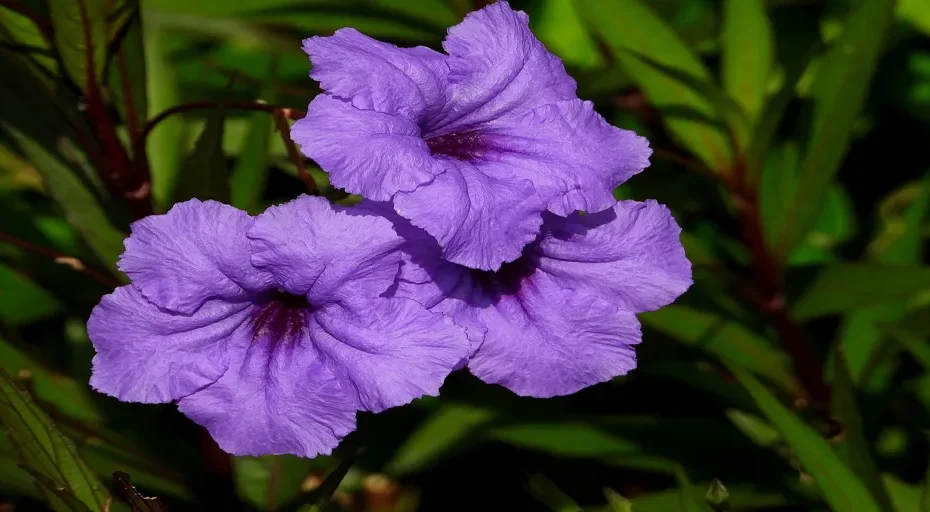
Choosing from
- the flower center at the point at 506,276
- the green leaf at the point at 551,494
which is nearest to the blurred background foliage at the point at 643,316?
the green leaf at the point at 551,494

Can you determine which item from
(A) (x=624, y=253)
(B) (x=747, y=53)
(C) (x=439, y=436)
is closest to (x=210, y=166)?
(A) (x=624, y=253)

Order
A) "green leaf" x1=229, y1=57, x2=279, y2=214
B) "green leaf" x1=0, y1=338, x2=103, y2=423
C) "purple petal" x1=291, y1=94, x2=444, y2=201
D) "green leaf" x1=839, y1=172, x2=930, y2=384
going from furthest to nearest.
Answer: "green leaf" x1=839, y1=172, x2=930, y2=384, "green leaf" x1=229, y1=57, x2=279, y2=214, "green leaf" x1=0, y1=338, x2=103, y2=423, "purple petal" x1=291, y1=94, x2=444, y2=201

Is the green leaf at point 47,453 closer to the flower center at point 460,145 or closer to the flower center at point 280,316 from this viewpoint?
the flower center at point 280,316

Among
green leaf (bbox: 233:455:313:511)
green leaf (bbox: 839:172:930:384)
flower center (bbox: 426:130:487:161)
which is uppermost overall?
flower center (bbox: 426:130:487:161)

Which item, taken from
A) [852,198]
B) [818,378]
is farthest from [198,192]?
[852,198]

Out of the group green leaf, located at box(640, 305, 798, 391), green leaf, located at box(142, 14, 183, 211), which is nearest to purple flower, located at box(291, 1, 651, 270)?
green leaf, located at box(640, 305, 798, 391)

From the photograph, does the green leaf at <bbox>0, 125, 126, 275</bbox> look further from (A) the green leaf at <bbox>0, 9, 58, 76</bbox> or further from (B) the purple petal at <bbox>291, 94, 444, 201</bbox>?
(B) the purple petal at <bbox>291, 94, 444, 201</bbox>

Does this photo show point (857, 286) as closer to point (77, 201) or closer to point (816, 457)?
point (816, 457)
